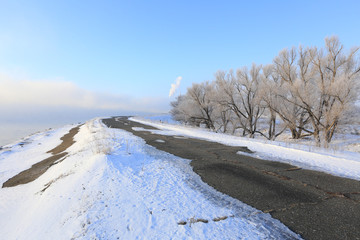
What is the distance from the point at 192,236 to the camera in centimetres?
257

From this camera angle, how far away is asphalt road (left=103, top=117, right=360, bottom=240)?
2.73 metres

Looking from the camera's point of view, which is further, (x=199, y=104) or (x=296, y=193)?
(x=199, y=104)

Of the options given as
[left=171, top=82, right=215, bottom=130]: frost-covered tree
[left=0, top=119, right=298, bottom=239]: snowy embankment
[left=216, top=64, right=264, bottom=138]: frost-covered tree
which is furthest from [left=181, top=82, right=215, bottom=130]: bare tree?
[left=0, top=119, right=298, bottom=239]: snowy embankment

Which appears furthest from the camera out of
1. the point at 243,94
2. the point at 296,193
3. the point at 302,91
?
the point at 243,94

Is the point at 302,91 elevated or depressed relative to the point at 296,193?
elevated

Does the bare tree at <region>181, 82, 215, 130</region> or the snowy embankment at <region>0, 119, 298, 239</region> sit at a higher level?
the bare tree at <region>181, 82, 215, 130</region>

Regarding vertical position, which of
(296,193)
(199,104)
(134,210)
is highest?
(199,104)

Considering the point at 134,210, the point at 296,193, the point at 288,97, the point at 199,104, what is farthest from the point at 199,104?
the point at 134,210

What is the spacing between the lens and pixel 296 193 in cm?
383

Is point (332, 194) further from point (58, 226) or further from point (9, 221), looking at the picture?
point (9, 221)

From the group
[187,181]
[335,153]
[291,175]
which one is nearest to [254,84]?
[335,153]

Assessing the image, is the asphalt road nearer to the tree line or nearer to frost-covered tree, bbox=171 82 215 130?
the tree line

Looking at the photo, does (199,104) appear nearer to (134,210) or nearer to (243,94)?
(243,94)

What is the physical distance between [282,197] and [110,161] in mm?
5359
